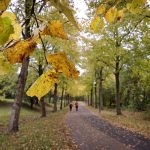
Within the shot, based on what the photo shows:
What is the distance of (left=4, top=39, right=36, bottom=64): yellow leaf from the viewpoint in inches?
34.6

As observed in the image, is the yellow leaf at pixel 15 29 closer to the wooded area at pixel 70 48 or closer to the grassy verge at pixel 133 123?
the wooded area at pixel 70 48

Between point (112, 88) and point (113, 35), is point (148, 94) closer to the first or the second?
point (113, 35)

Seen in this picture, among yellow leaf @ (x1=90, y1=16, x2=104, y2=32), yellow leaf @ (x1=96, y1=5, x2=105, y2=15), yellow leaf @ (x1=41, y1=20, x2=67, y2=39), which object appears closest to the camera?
yellow leaf @ (x1=41, y1=20, x2=67, y2=39)

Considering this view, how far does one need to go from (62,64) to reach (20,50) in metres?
0.13

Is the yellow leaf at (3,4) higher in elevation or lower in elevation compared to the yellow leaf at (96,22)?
lower

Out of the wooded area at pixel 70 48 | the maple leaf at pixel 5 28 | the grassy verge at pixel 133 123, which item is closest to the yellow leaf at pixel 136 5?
the wooded area at pixel 70 48

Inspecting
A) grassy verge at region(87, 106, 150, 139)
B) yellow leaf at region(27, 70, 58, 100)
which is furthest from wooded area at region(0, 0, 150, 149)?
grassy verge at region(87, 106, 150, 139)

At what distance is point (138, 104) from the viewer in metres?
42.2

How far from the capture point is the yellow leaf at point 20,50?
88cm

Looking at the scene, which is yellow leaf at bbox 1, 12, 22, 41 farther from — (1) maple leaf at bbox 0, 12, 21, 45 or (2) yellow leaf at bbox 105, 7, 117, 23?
(2) yellow leaf at bbox 105, 7, 117, 23

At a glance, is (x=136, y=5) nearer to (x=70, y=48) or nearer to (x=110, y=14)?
(x=110, y=14)

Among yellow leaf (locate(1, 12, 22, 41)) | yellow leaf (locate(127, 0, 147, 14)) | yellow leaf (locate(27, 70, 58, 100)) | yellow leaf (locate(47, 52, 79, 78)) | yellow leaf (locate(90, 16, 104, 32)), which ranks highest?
yellow leaf (locate(127, 0, 147, 14))

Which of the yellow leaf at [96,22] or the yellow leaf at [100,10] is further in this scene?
the yellow leaf at [96,22]

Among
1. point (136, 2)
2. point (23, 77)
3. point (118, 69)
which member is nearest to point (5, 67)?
point (136, 2)
